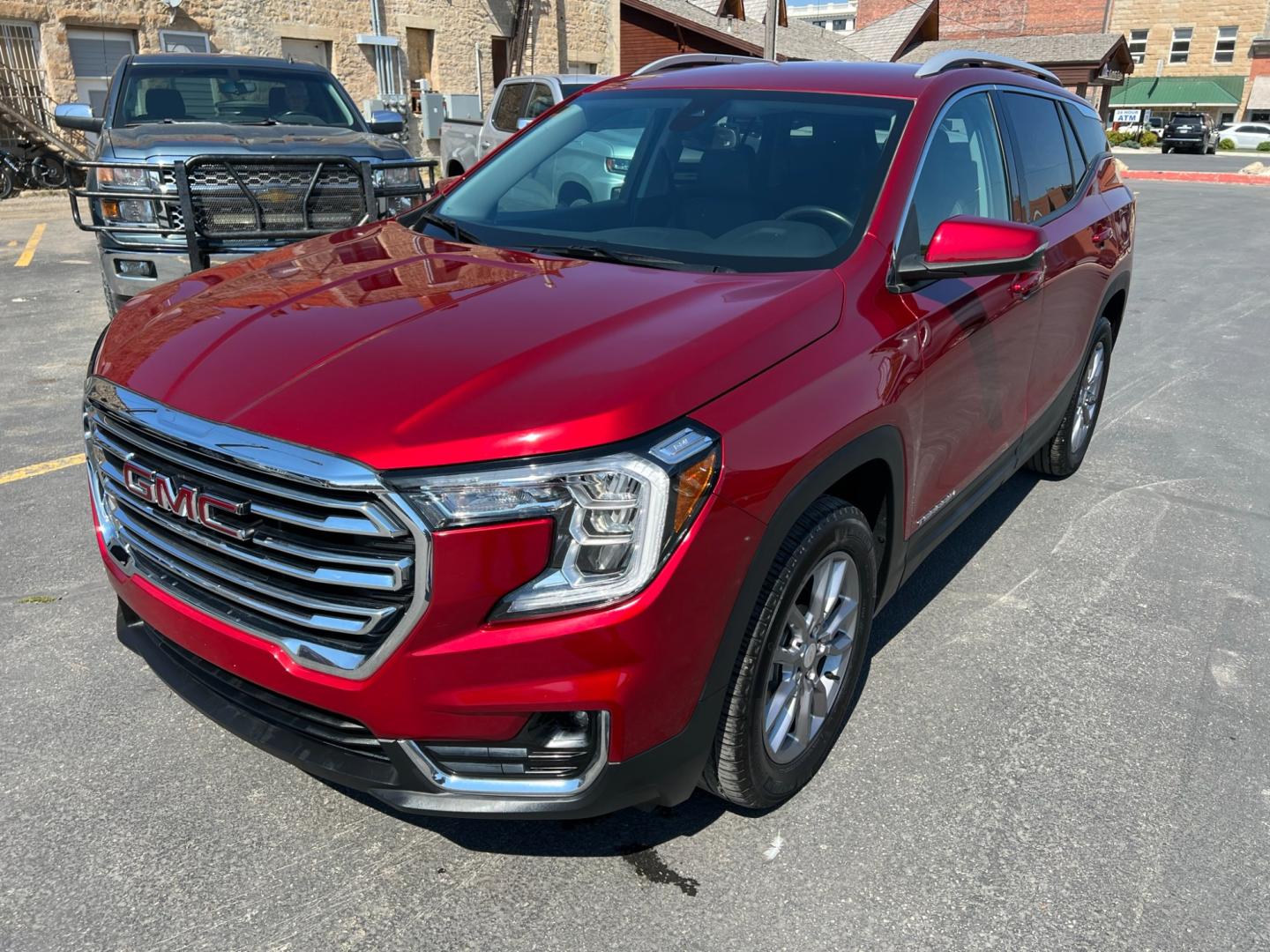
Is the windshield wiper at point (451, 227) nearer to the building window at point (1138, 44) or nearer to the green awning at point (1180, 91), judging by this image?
the green awning at point (1180, 91)

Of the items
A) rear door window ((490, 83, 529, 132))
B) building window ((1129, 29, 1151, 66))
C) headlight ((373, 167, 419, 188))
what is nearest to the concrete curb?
rear door window ((490, 83, 529, 132))

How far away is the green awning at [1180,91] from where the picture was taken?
61125 mm

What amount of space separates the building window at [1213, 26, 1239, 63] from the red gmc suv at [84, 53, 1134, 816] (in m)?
72.2

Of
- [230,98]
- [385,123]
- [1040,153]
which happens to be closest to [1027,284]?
[1040,153]

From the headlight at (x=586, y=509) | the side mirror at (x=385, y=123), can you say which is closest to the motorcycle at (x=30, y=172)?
the side mirror at (x=385, y=123)

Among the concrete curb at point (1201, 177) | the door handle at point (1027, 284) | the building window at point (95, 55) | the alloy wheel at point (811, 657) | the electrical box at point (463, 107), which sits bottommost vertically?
the alloy wheel at point (811, 657)

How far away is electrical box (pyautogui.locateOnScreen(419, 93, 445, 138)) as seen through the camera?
21.0m

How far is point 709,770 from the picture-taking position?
95.8 inches

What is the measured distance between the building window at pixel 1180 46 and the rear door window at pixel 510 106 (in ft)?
215

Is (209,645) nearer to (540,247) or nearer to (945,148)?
(540,247)

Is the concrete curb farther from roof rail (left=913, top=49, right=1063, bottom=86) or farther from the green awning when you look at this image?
the green awning

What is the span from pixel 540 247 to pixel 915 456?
1294 mm

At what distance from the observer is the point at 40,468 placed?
4918 mm

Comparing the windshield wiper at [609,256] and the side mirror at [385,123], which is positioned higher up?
the side mirror at [385,123]
